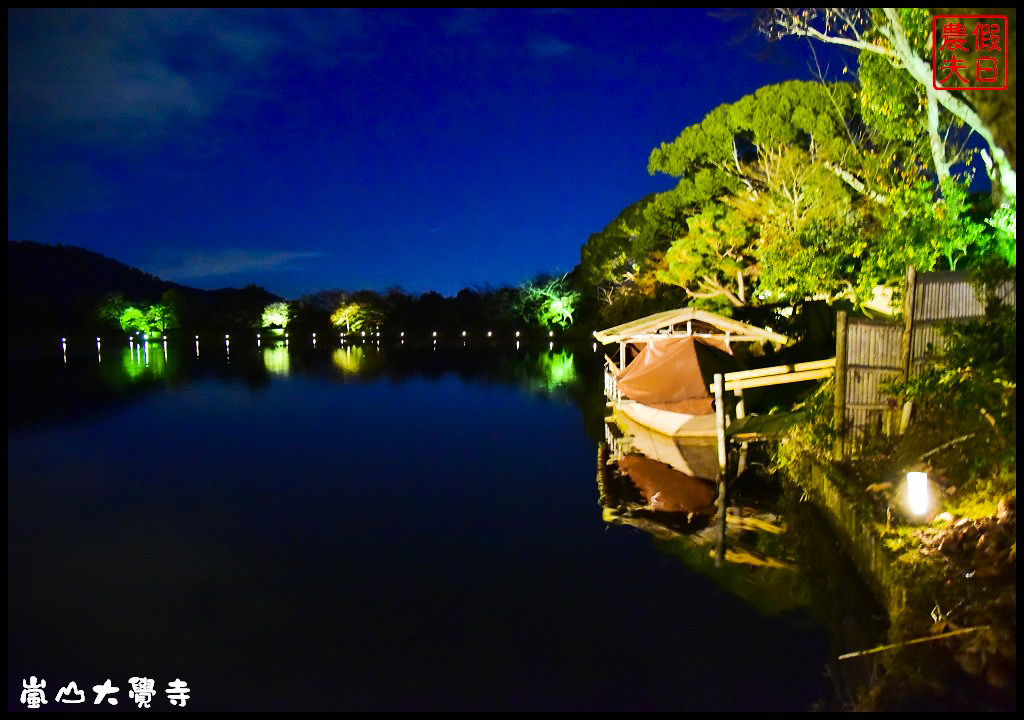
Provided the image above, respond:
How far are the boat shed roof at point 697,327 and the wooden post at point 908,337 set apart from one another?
5.29 meters

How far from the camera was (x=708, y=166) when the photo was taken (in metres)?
21.5

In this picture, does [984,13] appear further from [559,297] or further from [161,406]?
[559,297]

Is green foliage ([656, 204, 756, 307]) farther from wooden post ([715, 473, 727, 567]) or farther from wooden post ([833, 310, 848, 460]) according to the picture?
wooden post ([833, 310, 848, 460])

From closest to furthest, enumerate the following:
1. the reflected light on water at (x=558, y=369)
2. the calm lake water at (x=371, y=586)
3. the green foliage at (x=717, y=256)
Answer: the calm lake water at (x=371, y=586)
the green foliage at (x=717, y=256)
the reflected light on water at (x=558, y=369)

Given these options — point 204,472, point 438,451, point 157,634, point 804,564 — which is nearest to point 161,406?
point 204,472

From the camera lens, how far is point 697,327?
13070mm

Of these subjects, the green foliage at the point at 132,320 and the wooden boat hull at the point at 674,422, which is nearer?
the wooden boat hull at the point at 674,422

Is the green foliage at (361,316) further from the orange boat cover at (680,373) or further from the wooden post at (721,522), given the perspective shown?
the wooden post at (721,522)

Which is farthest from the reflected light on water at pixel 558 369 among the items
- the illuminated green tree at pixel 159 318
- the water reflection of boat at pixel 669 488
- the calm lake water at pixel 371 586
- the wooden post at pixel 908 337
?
the illuminated green tree at pixel 159 318

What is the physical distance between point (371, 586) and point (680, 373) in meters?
7.20

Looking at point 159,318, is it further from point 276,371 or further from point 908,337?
point 908,337

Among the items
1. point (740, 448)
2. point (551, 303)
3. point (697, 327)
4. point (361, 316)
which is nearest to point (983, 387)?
point (740, 448)

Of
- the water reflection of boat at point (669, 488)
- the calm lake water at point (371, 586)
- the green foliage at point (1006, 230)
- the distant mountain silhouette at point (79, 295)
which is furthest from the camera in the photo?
the distant mountain silhouette at point (79, 295)

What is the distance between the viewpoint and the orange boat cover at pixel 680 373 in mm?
11492
